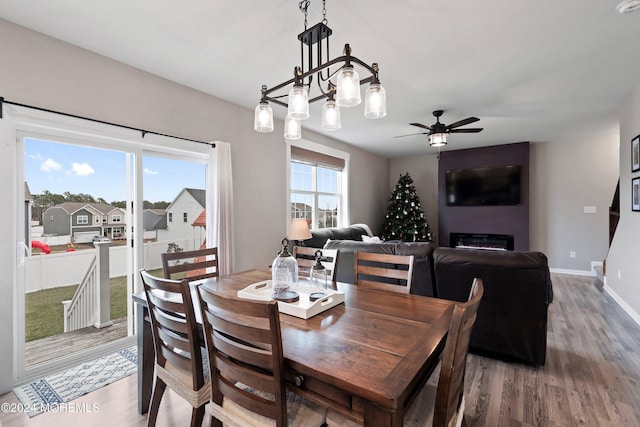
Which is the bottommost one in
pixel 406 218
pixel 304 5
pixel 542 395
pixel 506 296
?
pixel 542 395

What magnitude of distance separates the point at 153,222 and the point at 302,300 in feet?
7.02

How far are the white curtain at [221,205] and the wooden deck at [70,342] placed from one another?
1.07 m

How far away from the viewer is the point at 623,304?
360cm

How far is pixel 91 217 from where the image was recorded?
255 cm

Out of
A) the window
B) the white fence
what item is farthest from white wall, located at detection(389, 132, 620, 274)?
the white fence

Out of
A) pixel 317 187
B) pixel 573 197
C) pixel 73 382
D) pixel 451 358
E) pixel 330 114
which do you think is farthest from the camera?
pixel 573 197

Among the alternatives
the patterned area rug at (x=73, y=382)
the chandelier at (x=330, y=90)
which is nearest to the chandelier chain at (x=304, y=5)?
the chandelier at (x=330, y=90)

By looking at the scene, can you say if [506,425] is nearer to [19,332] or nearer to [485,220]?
[19,332]

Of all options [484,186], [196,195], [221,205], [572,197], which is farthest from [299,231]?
[572,197]

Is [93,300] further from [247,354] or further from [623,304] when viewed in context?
[623,304]

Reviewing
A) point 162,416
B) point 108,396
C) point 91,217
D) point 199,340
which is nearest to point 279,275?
point 199,340

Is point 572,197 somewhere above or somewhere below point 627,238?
above

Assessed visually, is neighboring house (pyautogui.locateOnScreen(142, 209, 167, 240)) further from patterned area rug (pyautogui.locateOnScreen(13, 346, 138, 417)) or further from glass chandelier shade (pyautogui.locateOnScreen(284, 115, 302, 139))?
glass chandelier shade (pyautogui.locateOnScreen(284, 115, 302, 139))

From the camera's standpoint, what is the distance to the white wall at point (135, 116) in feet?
6.75
